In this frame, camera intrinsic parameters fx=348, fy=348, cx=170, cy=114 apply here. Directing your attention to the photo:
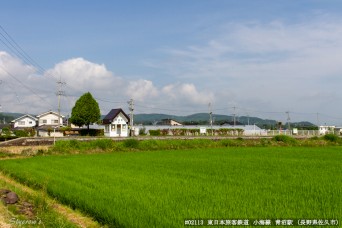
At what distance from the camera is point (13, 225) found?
7512 mm

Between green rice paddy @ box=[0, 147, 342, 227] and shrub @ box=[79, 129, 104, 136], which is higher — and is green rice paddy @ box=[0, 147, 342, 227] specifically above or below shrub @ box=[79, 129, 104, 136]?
below

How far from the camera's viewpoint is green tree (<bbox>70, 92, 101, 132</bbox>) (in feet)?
184

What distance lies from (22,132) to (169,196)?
168ft

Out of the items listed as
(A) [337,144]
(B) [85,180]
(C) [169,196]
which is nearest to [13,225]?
(C) [169,196]

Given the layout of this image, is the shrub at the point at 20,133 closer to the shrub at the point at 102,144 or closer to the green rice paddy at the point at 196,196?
the shrub at the point at 102,144

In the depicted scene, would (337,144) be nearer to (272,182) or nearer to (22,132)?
(272,182)

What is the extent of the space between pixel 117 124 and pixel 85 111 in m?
5.79

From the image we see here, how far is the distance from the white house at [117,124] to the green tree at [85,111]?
2.28 metres

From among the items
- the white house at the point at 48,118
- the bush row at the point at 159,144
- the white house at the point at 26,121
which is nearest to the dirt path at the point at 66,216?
the bush row at the point at 159,144

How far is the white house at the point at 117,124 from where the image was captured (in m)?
57.8

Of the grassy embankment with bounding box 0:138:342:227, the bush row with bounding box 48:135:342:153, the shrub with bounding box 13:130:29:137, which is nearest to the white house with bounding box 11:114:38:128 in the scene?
the shrub with bounding box 13:130:29:137

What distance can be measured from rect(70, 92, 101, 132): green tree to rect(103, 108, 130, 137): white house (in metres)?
2.28

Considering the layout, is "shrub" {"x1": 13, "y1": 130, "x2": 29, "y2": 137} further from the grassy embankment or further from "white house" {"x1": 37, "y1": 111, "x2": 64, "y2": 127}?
the grassy embankment

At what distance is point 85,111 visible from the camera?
5597 centimetres
